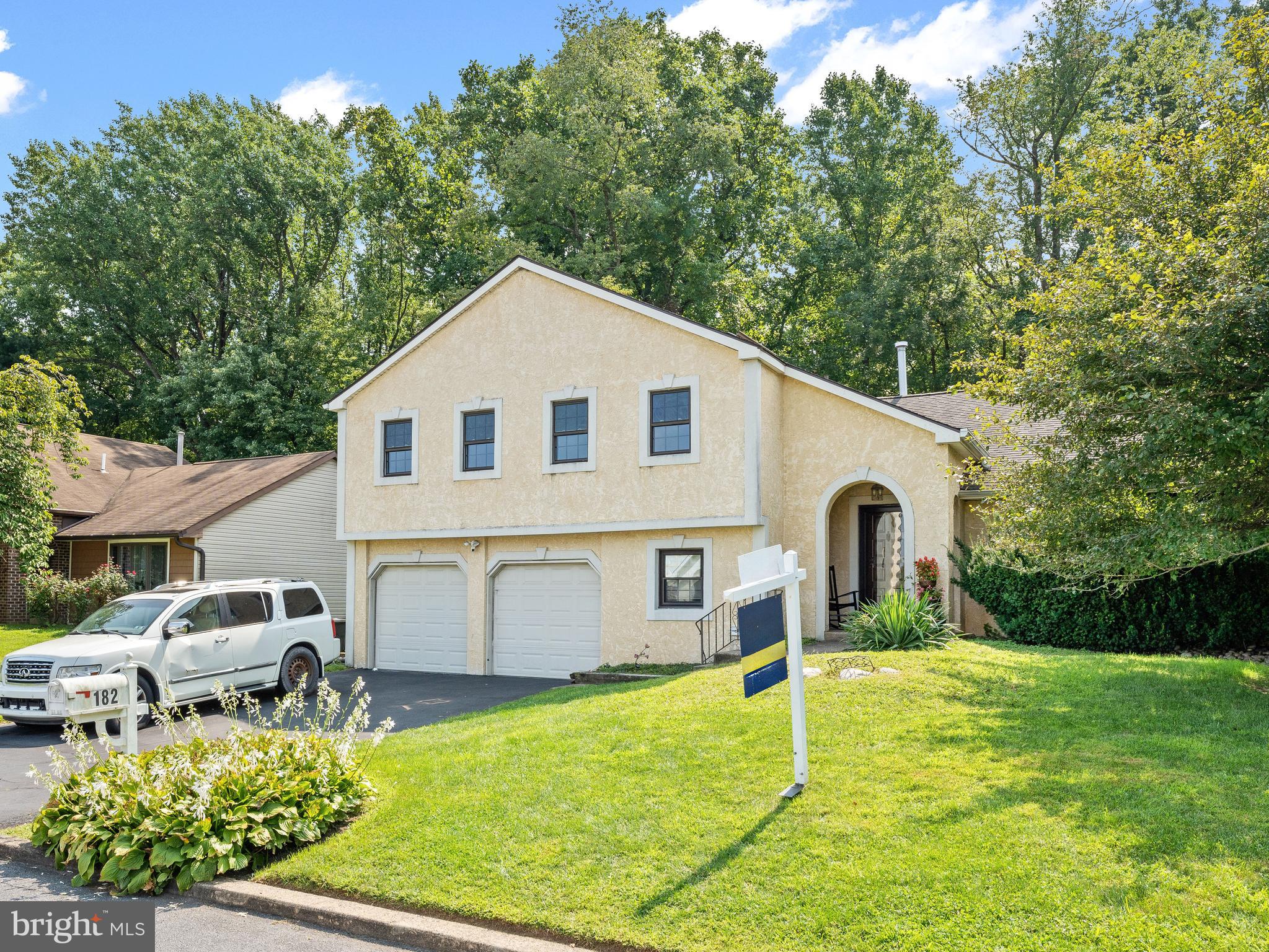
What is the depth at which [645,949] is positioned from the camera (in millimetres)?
5695

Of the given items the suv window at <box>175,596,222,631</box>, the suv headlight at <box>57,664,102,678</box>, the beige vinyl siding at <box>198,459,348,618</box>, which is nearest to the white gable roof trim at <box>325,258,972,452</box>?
the beige vinyl siding at <box>198,459,348,618</box>

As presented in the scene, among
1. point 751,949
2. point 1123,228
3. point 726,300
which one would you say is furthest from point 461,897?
point 726,300

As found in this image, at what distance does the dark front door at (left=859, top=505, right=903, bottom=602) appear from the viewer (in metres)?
19.2

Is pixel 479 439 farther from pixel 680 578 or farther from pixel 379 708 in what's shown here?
pixel 379 708

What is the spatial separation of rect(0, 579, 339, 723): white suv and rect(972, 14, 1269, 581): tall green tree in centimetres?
1119

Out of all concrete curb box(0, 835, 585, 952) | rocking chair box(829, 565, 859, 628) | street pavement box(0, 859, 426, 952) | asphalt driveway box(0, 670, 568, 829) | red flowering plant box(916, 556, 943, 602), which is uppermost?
red flowering plant box(916, 556, 943, 602)

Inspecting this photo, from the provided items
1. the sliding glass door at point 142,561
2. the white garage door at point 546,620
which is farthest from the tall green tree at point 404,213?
the white garage door at point 546,620

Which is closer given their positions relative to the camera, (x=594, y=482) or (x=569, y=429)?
(x=594, y=482)

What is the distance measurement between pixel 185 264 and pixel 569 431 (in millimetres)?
31449

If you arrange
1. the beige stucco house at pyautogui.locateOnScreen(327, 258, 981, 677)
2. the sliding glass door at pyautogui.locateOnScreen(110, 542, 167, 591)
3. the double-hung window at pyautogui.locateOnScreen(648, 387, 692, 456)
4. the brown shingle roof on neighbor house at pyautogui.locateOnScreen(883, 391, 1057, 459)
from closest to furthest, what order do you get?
the beige stucco house at pyautogui.locateOnScreen(327, 258, 981, 677) < the brown shingle roof on neighbor house at pyautogui.locateOnScreen(883, 391, 1057, 459) < the double-hung window at pyautogui.locateOnScreen(648, 387, 692, 456) < the sliding glass door at pyautogui.locateOnScreen(110, 542, 167, 591)

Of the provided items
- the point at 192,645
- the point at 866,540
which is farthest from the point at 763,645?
the point at 866,540

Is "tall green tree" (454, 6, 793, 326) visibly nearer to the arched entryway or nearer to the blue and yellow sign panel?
the arched entryway

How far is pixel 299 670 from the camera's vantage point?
16219 millimetres

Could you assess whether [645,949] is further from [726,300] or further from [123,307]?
[123,307]
